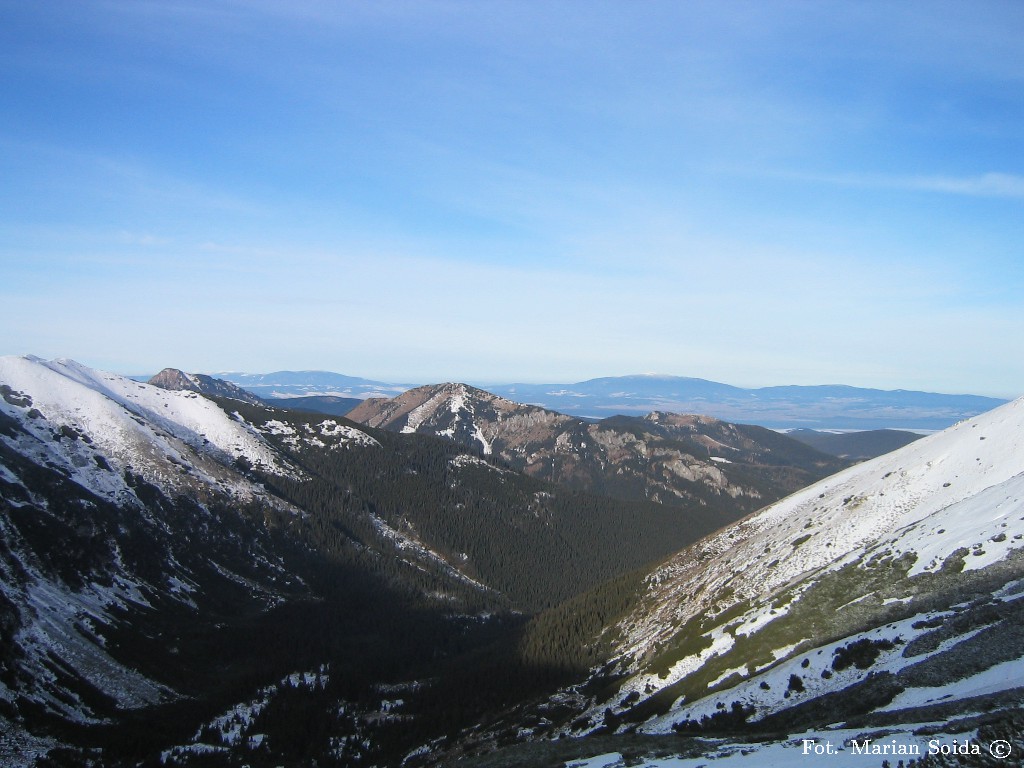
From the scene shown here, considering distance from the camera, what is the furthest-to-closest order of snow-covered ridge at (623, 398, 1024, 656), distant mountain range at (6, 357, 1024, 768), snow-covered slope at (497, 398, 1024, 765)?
snow-covered ridge at (623, 398, 1024, 656), distant mountain range at (6, 357, 1024, 768), snow-covered slope at (497, 398, 1024, 765)

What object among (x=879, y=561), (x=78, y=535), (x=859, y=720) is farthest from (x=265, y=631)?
(x=859, y=720)

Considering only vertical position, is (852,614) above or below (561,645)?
above

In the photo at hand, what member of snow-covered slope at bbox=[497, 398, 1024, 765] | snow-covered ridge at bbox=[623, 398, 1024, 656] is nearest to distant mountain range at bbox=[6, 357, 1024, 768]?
snow-covered slope at bbox=[497, 398, 1024, 765]

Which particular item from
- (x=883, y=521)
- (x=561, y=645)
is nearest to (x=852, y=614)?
(x=883, y=521)

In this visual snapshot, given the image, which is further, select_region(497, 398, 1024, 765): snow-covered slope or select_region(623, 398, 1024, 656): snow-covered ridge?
select_region(623, 398, 1024, 656): snow-covered ridge

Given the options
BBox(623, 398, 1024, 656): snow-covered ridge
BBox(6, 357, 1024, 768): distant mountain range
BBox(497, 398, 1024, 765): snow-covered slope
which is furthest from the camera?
BBox(623, 398, 1024, 656): snow-covered ridge

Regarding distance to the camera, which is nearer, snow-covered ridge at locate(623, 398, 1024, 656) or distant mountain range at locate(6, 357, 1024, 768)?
distant mountain range at locate(6, 357, 1024, 768)

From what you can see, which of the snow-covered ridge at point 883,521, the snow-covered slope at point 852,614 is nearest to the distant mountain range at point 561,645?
the snow-covered slope at point 852,614

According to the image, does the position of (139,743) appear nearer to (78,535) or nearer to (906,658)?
(78,535)

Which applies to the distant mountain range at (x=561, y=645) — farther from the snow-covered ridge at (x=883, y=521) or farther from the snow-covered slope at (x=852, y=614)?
the snow-covered ridge at (x=883, y=521)

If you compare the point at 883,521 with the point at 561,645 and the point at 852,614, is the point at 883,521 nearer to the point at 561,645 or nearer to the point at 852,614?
the point at 852,614

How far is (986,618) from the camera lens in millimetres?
50250

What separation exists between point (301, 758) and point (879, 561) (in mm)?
87645

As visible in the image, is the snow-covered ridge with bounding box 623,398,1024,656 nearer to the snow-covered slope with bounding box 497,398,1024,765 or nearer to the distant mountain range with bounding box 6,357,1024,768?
the snow-covered slope with bounding box 497,398,1024,765
